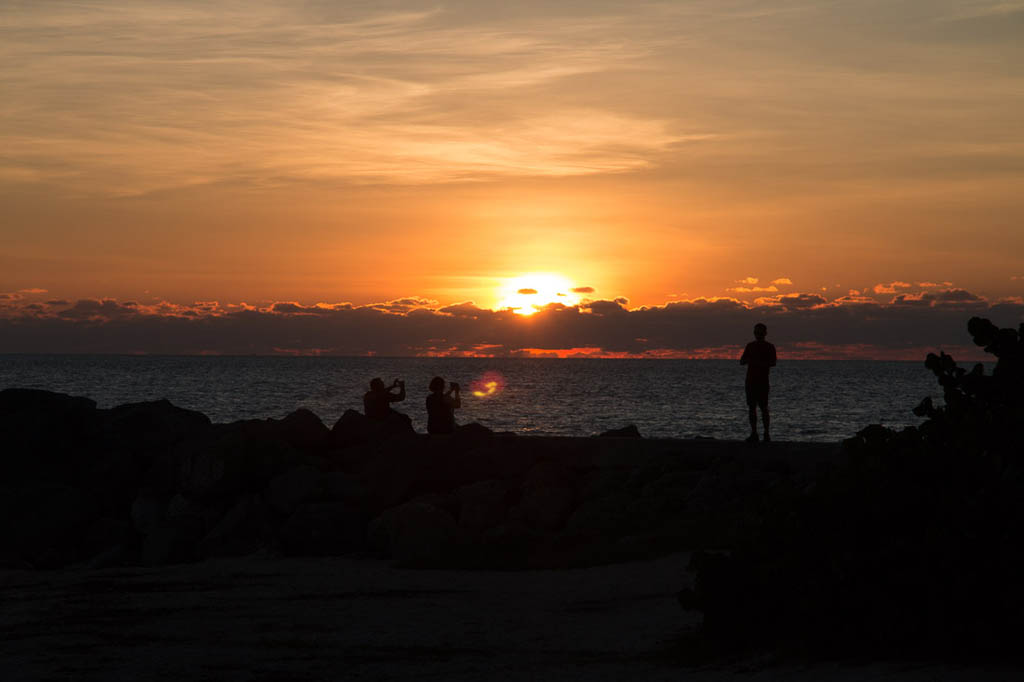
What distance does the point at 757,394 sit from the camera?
62.4ft

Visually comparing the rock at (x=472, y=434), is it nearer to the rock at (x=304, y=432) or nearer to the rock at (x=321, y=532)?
the rock at (x=304, y=432)

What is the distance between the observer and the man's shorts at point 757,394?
18952 millimetres

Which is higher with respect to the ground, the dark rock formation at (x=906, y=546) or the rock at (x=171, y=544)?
the dark rock formation at (x=906, y=546)

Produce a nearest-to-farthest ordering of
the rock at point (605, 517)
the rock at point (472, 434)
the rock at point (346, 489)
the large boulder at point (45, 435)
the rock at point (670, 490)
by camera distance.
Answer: the rock at point (605, 517) < the rock at point (670, 490) < the rock at point (346, 489) < the rock at point (472, 434) < the large boulder at point (45, 435)

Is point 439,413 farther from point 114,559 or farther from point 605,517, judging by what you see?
point 114,559

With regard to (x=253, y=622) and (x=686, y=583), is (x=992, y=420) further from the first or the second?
(x=253, y=622)

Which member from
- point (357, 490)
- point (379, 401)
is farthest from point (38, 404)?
point (357, 490)

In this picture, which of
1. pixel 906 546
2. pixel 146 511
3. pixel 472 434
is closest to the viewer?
pixel 906 546

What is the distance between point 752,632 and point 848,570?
A: 115cm

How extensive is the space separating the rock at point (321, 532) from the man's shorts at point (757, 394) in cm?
682

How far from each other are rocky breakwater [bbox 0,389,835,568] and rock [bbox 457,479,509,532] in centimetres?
3

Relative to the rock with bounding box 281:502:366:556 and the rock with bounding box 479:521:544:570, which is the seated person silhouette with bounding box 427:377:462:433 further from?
the rock with bounding box 479:521:544:570

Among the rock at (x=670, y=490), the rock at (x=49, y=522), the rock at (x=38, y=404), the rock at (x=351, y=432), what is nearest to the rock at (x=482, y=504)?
the rock at (x=670, y=490)

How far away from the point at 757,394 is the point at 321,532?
24.8ft
